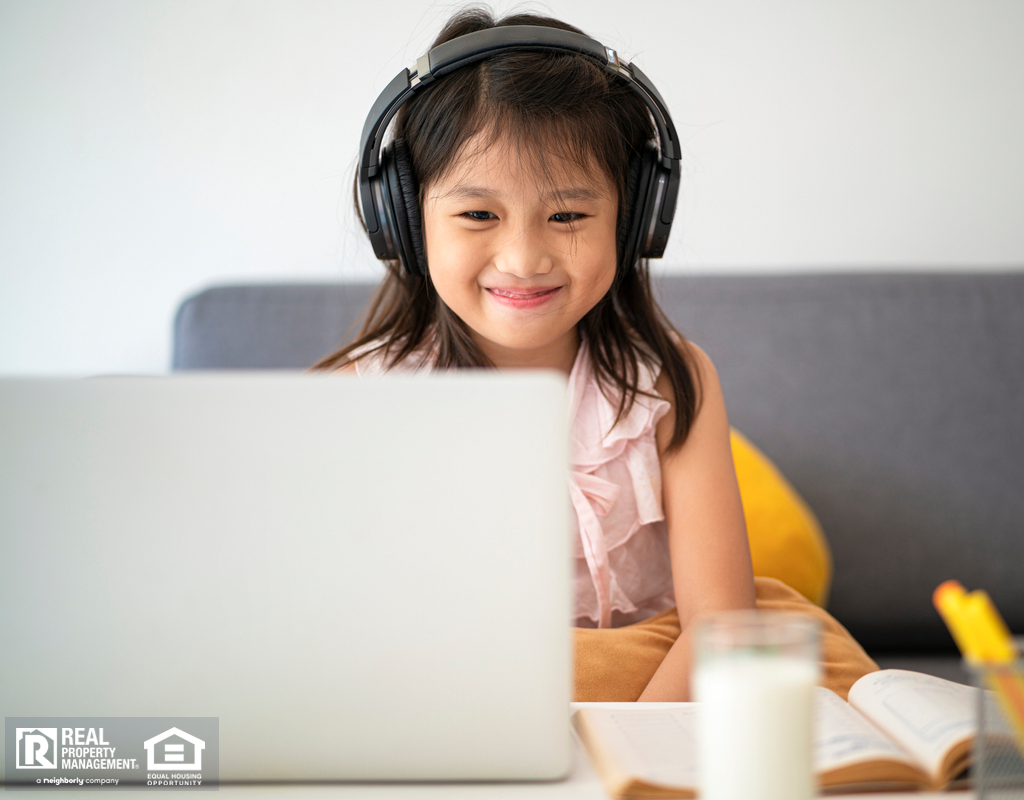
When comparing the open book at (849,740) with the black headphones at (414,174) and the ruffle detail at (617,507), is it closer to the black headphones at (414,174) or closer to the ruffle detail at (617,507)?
the ruffle detail at (617,507)

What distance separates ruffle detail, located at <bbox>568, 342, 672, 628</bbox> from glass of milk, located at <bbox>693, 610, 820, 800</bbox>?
0.64 metres

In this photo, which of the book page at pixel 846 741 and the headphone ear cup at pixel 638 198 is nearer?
the book page at pixel 846 741

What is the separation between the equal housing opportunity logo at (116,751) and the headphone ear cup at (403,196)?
64 cm

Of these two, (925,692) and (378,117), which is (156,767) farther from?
(378,117)

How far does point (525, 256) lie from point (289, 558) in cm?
53

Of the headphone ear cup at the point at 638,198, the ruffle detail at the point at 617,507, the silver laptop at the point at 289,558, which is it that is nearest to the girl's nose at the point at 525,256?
the headphone ear cup at the point at 638,198

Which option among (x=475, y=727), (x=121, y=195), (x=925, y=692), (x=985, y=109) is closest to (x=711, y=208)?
(x=985, y=109)

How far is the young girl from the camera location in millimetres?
898

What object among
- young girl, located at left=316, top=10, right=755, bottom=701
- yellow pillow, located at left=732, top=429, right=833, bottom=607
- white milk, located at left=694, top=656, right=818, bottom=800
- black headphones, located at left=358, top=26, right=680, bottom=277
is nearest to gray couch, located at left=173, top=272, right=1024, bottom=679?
yellow pillow, located at left=732, top=429, right=833, bottom=607

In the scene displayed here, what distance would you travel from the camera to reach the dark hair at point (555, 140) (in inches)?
35.3

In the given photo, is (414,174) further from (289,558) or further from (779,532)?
(779,532)

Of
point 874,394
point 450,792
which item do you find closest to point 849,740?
point 450,792

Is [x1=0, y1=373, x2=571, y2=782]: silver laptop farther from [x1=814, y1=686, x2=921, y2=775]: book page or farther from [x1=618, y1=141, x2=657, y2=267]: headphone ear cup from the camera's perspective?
[x1=618, y1=141, x2=657, y2=267]: headphone ear cup

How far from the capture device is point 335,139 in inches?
70.2
